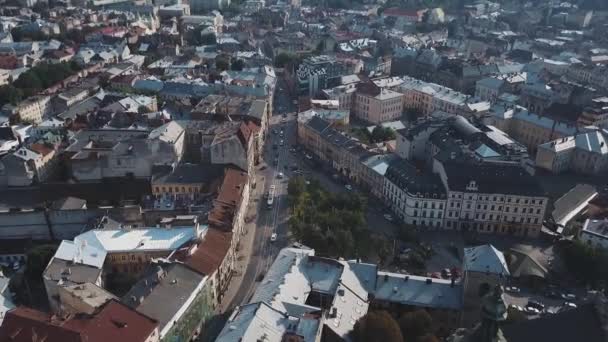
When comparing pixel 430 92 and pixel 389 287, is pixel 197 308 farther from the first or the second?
pixel 430 92

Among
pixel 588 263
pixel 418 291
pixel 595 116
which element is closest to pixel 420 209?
pixel 418 291

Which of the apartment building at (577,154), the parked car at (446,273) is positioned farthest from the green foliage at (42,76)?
the apartment building at (577,154)

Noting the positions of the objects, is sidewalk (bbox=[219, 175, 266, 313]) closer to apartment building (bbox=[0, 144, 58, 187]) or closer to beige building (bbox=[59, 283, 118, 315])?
beige building (bbox=[59, 283, 118, 315])

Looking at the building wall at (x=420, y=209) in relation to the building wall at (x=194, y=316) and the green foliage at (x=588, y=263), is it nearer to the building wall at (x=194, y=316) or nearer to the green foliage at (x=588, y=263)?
the green foliage at (x=588, y=263)

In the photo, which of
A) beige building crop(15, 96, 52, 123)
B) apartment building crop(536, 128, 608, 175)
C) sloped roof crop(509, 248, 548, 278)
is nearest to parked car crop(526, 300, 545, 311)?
sloped roof crop(509, 248, 548, 278)

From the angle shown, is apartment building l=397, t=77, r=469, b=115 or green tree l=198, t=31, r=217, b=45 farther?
green tree l=198, t=31, r=217, b=45

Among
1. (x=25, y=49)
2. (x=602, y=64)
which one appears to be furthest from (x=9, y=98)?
(x=602, y=64)

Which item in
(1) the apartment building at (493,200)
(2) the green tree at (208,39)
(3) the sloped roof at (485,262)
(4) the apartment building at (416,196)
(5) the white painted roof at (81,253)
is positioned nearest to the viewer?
(3) the sloped roof at (485,262)
